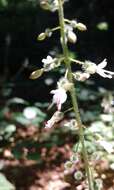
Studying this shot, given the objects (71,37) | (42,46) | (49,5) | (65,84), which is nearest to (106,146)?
(65,84)

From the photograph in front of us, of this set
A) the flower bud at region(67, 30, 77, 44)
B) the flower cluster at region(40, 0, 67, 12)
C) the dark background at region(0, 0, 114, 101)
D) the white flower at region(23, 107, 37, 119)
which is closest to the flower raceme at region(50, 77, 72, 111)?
the flower bud at region(67, 30, 77, 44)

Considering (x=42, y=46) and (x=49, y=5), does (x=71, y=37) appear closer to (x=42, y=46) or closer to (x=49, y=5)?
Answer: (x=49, y=5)

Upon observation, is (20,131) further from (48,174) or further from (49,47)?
(49,47)

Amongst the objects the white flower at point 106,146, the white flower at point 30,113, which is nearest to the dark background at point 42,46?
the white flower at point 30,113

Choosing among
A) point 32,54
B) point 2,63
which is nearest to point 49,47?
point 32,54

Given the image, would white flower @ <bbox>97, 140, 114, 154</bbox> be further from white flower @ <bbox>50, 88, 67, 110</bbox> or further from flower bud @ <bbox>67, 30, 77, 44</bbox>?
flower bud @ <bbox>67, 30, 77, 44</bbox>

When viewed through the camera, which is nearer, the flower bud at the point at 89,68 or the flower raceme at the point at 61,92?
the flower raceme at the point at 61,92

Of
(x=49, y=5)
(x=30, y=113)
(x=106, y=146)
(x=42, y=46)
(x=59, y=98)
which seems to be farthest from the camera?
(x=42, y=46)

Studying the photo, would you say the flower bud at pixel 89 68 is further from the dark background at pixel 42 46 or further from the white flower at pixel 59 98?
the dark background at pixel 42 46
